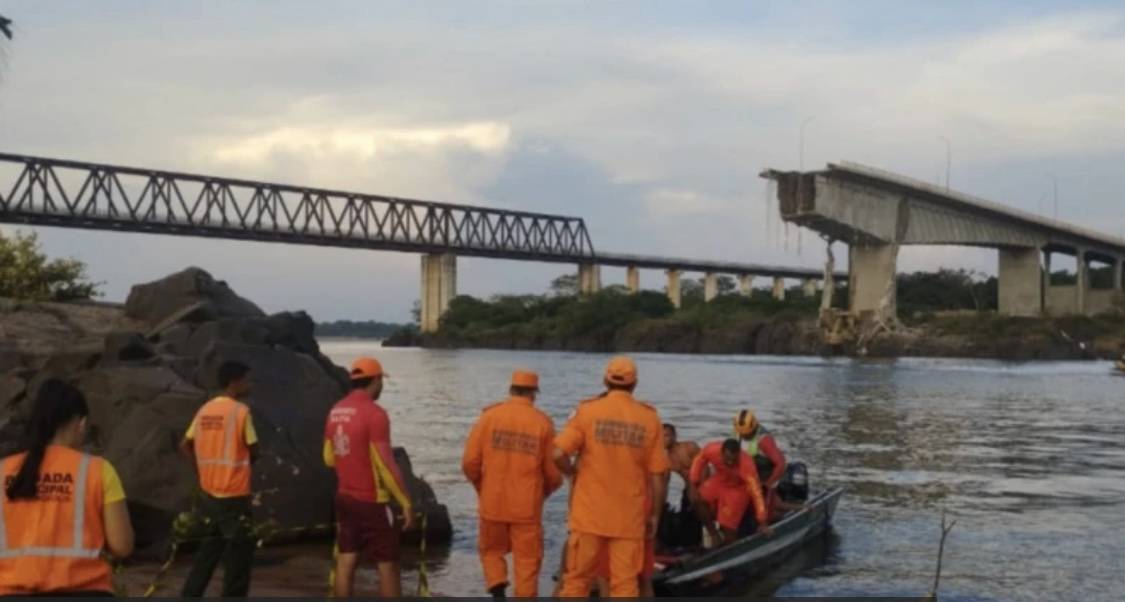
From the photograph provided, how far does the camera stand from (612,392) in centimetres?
868

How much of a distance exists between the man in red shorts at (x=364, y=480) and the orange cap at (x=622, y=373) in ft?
5.43

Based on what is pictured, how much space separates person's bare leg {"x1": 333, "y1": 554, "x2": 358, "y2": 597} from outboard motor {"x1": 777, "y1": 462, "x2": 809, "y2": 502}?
904cm

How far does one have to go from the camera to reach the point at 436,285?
149875mm

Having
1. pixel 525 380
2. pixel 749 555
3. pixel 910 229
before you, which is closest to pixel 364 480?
pixel 525 380

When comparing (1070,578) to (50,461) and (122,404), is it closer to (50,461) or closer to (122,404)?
(122,404)

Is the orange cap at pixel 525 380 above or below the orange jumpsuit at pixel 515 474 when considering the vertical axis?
above

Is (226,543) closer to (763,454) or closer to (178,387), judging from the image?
(178,387)

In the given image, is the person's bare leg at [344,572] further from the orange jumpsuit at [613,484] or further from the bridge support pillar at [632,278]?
the bridge support pillar at [632,278]

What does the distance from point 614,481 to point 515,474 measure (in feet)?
3.34

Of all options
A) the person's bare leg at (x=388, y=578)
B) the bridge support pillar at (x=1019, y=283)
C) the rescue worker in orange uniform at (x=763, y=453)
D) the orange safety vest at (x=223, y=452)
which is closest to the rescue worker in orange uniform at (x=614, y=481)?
the person's bare leg at (x=388, y=578)

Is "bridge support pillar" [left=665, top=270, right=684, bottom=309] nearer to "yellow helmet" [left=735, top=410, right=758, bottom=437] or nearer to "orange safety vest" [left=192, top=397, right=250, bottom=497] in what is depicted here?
"yellow helmet" [left=735, top=410, right=758, bottom=437]

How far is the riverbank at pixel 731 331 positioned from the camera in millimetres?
111688

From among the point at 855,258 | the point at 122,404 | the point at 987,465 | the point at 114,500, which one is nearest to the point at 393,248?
the point at 855,258

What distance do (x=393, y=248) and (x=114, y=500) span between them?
138 m
